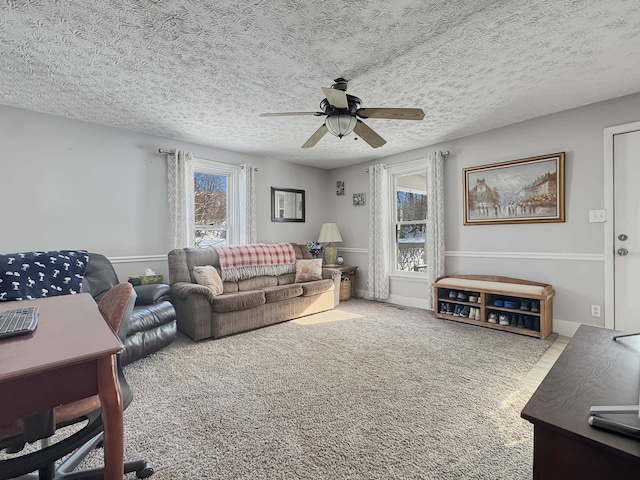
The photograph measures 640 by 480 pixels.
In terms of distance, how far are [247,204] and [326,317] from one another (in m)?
2.05

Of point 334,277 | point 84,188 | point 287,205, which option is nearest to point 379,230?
point 334,277

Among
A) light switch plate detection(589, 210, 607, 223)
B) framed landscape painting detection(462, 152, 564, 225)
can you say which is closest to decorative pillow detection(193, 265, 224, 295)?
framed landscape painting detection(462, 152, 564, 225)

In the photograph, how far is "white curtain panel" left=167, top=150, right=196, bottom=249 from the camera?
12.9 ft

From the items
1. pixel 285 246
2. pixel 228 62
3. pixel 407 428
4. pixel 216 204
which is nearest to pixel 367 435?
pixel 407 428

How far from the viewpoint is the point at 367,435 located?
66.3 inches

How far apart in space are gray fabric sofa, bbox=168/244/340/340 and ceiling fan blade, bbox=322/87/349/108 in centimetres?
226

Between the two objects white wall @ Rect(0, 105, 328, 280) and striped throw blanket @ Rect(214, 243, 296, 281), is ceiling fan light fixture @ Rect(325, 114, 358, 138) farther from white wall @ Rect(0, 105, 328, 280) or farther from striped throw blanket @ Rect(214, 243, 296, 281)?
white wall @ Rect(0, 105, 328, 280)

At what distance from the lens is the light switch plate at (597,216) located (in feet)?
9.96

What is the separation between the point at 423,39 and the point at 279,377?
2.61 m

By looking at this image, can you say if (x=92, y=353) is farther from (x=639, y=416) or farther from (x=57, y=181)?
(x=57, y=181)

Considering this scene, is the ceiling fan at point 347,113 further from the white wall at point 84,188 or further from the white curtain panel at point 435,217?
the white wall at point 84,188

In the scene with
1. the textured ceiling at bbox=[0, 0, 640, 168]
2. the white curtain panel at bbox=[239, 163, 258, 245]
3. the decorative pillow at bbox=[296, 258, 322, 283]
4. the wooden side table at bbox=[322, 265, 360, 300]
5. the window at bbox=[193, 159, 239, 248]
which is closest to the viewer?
the textured ceiling at bbox=[0, 0, 640, 168]

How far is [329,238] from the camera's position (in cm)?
539

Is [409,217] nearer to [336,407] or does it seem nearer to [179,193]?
[179,193]
